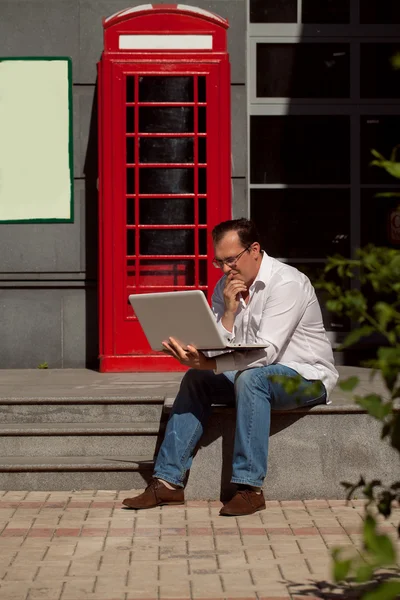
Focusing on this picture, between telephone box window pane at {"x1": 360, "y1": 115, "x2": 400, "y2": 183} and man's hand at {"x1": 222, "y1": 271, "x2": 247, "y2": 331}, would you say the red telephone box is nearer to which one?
telephone box window pane at {"x1": 360, "y1": 115, "x2": 400, "y2": 183}

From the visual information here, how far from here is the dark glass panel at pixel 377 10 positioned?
1029 centimetres

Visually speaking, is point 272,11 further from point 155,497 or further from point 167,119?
point 155,497

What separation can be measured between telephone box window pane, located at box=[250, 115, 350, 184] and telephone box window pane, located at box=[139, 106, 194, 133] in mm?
1134

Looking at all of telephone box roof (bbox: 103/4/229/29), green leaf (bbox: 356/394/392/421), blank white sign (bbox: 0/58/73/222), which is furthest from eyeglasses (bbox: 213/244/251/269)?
blank white sign (bbox: 0/58/73/222)

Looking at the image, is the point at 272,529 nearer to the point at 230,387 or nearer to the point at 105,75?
the point at 230,387

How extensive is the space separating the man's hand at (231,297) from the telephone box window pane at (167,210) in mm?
2855

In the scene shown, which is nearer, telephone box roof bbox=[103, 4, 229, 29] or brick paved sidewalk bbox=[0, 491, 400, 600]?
brick paved sidewalk bbox=[0, 491, 400, 600]

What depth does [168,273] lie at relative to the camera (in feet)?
31.1

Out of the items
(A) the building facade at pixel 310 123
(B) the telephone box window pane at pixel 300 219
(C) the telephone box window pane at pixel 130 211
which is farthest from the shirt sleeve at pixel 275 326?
(B) the telephone box window pane at pixel 300 219

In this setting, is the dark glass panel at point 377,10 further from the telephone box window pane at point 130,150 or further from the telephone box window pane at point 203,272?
the telephone box window pane at point 203,272

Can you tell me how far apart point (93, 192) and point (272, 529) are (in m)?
4.77

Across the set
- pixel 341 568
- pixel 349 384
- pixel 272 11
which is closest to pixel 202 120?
pixel 272 11

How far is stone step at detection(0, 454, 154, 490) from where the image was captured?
6785 millimetres

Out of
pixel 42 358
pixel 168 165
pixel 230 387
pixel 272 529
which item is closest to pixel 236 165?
pixel 168 165
